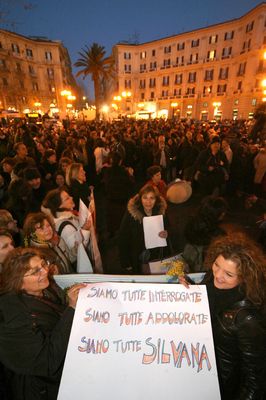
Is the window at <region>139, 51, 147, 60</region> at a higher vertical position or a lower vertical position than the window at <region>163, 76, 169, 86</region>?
higher

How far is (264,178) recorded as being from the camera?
6.51m

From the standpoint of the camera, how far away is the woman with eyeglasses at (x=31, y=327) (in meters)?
1.36

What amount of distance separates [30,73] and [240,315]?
65073 millimetres

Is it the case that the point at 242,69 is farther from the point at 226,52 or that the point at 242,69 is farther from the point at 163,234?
the point at 163,234

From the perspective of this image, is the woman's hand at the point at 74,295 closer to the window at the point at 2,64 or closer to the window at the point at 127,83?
the window at the point at 2,64

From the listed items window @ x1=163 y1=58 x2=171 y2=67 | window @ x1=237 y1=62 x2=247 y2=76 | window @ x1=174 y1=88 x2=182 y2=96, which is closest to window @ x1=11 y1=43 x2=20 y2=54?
window @ x1=163 y1=58 x2=171 y2=67

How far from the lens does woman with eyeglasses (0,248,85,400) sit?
4.48ft

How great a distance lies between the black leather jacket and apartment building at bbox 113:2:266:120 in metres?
41.2

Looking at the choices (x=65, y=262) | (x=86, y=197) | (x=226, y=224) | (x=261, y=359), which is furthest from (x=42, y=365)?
(x=226, y=224)

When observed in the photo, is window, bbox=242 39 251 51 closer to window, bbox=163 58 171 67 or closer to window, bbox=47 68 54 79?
window, bbox=163 58 171 67

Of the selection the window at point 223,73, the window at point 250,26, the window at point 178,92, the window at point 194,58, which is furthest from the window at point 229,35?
the window at point 178,92

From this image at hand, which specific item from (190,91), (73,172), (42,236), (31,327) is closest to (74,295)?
(31,327)

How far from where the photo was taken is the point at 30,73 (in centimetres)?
5300

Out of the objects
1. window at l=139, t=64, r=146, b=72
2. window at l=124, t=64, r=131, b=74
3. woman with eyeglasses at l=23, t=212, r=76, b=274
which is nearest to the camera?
woman with eyeglasses at l=23, t=212, r=76, b=274
